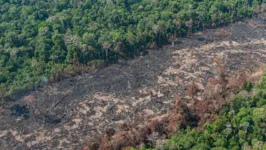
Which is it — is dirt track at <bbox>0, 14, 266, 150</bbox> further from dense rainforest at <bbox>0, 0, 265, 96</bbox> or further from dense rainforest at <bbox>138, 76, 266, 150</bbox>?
dense rainforest at <bbox>138, 76, 266, 150</bbox>

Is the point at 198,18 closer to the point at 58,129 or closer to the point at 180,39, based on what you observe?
the point at 180,39

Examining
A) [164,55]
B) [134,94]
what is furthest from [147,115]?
[164,55]

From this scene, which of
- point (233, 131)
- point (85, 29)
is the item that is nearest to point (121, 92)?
point (85, 29)

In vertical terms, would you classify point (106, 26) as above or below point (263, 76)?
above

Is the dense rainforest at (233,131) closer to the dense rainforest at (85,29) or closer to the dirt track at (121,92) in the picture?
the dirt track at (121,92)

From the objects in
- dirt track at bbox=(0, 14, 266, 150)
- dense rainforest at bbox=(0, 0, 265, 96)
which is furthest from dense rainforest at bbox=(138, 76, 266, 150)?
dense rainforest at bbox=(0, 0, 265, 96)

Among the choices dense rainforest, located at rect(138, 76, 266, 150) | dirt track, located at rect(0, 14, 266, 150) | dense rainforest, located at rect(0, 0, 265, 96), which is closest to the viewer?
dense rainforest, located at rect(138, 76, 266, 150)

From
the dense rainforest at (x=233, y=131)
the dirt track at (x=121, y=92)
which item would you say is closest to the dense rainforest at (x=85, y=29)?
the dirt track at (x=121, y=92)
